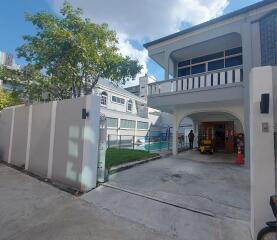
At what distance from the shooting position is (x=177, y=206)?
179 inches

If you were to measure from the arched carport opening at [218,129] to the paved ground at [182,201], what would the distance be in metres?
7.59

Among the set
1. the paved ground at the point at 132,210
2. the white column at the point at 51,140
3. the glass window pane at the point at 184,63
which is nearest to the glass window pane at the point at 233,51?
the glass window pane at the point at 184,63

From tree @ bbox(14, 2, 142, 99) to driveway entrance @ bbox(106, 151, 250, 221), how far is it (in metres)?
4.52

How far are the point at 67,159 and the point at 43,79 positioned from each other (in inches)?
189

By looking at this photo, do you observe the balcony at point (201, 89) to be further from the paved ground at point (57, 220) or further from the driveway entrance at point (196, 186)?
the paved ground at point (57, 220)

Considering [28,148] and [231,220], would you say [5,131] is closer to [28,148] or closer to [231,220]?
[28,148]

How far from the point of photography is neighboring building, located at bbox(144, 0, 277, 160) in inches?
330

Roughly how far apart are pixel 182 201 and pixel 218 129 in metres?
12.1

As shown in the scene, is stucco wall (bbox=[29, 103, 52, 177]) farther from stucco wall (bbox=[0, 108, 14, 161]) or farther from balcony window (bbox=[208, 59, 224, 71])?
balcony window (bbox=[208, 59, 224, 71])

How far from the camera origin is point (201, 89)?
9641 millimetres

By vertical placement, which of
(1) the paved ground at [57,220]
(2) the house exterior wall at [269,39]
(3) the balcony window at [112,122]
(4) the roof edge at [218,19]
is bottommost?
(1) the paved ground at [57,220]

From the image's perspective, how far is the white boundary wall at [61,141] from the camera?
5527 mm

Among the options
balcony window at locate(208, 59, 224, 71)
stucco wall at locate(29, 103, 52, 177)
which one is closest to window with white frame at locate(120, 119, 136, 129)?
balcony window at locate(208, 59, 224, 71)

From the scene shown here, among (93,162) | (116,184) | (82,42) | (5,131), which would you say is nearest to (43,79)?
(82,42)
